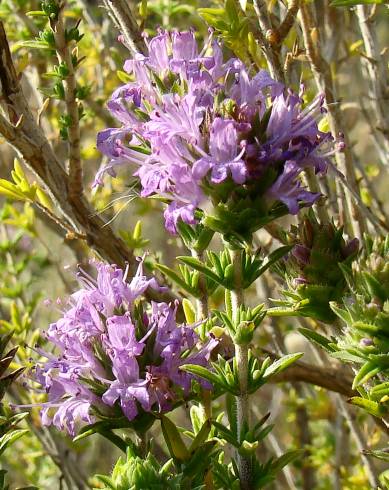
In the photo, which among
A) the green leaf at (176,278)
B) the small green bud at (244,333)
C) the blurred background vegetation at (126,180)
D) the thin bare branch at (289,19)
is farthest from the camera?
the blurred background vegetation at (126,180)

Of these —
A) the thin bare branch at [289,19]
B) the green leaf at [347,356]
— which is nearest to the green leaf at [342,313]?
the green leaf at [347,356]

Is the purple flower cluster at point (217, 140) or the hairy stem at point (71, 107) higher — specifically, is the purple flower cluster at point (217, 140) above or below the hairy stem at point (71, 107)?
below

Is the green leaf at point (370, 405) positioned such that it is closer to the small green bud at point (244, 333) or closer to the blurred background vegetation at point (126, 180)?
the small green bud at point (244, 333)

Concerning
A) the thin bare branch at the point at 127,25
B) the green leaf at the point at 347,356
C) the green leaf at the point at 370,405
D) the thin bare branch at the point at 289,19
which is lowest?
the green leaf at the point at 370,405

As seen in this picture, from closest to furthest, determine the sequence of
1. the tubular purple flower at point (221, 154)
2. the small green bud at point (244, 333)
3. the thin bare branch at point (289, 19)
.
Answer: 1. the tubular purple flower at point (221, 154)
2. the small green bud at point (244, 333)
3. the thin bare branch at point (289, 19)

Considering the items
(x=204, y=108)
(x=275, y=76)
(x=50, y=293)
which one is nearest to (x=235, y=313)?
(x=204, y=108)

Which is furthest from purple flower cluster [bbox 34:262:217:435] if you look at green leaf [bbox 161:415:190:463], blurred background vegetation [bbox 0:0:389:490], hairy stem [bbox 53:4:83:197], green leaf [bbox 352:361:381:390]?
blurred background vegetation [bbox 0:0:389:490]
